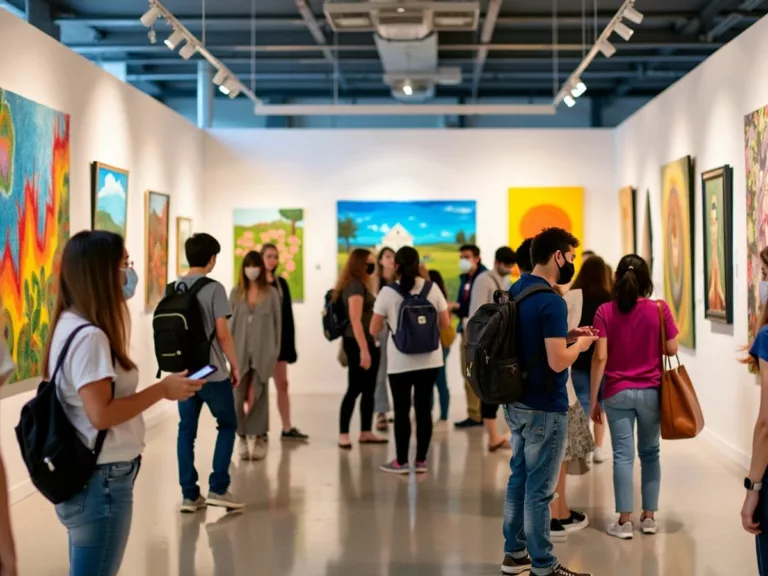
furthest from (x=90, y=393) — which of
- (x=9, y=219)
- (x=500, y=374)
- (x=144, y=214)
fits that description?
(x=144, y=214)

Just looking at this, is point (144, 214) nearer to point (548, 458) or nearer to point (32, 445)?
point (548, 458)

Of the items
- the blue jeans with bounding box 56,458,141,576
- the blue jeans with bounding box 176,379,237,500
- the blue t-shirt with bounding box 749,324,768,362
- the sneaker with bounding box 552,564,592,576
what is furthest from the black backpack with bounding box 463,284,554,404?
the blue jeans with bounding box 176,379,237,500

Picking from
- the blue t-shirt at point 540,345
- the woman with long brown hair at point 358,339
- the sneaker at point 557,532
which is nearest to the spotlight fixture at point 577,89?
the woman with long brown hair at point 358,339

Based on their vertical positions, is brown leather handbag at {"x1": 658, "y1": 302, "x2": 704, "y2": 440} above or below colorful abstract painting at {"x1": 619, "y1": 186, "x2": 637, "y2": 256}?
below

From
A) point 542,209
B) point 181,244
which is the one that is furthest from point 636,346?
Answer: point 542,209

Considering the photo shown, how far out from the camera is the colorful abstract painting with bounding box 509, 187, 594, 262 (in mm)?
12984

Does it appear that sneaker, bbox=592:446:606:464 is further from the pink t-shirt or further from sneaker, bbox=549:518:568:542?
the pink t-shirt

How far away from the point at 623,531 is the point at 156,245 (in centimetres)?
623

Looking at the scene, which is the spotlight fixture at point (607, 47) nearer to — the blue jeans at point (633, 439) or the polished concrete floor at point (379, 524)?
the polished concrete floor at point (379, 524)

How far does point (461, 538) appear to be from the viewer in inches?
228

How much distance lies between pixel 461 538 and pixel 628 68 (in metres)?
11.1

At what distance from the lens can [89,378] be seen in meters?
2.91

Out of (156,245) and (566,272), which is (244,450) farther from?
(566,272)

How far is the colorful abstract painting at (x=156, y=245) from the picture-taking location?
401 inches
